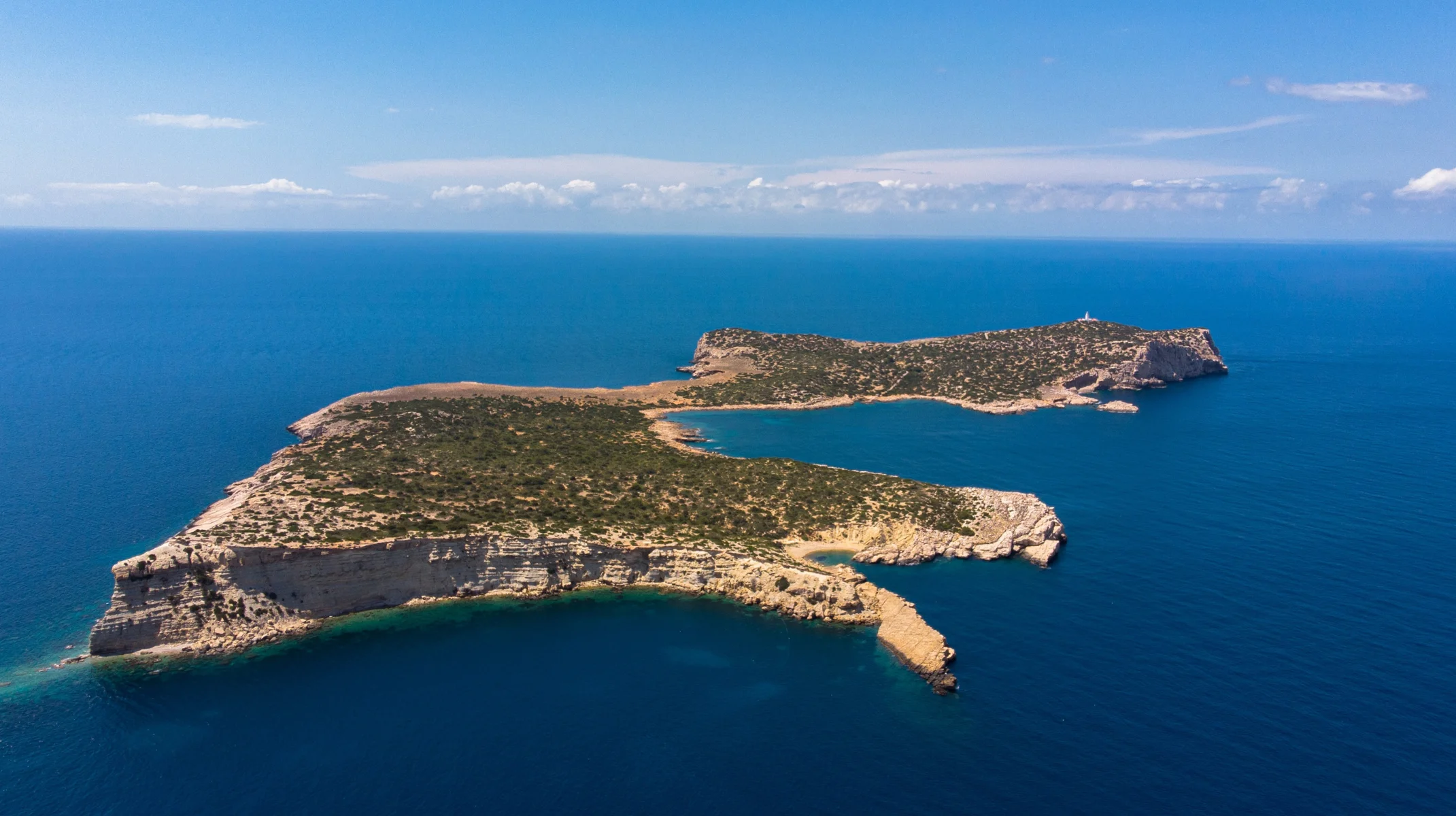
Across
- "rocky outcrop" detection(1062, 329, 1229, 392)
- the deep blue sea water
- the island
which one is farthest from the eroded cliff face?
"rocky outcrop" detection(1062, 329, 1229, 392)

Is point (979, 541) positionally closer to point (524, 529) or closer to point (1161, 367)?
point (524, 529)

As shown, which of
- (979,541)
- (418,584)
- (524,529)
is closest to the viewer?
(418,584)

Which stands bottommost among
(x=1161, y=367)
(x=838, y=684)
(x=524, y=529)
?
(x=838, y=684)

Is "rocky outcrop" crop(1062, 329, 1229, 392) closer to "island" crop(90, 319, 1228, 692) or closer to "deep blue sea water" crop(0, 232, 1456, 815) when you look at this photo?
"deep blue sea water" crop(0, 232, 1456, 815)

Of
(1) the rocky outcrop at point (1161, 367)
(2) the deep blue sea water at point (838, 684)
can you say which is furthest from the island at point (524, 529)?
(1) the rocky outcrop at point (1161, 367)

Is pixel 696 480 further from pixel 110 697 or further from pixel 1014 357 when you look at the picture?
pixel 1014 357

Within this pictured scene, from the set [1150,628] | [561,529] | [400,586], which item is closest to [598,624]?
[561,529]

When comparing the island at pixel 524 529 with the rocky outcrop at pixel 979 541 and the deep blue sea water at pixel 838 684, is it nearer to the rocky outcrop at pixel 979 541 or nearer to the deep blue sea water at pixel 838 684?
the rocky outcrop at pixel 979 541

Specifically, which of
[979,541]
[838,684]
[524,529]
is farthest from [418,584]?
[979,541]
